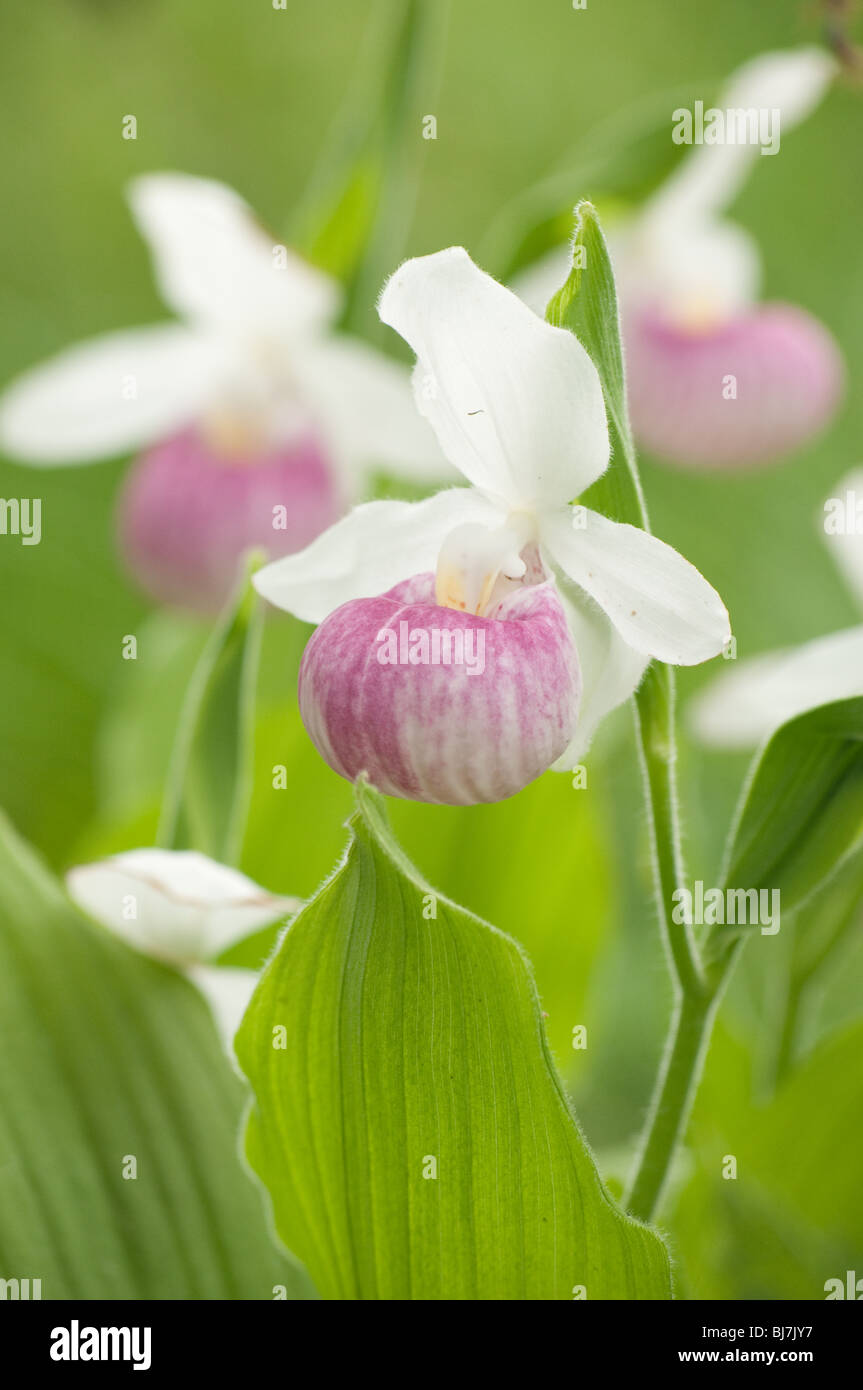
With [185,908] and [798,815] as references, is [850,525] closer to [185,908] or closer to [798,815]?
[798,815]

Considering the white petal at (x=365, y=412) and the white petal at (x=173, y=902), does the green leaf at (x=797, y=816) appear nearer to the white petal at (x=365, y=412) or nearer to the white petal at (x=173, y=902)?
the white petal at (x=173, y=902)

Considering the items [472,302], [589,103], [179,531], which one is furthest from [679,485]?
[472,302]

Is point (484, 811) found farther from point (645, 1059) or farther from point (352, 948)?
point (645, 1059)

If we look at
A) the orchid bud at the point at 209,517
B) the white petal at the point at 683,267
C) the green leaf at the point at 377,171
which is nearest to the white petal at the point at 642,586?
the green leaf at the point at 377,171

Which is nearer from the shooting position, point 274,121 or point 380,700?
point 380,700

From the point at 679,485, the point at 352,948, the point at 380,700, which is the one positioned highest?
the point at 679,485
